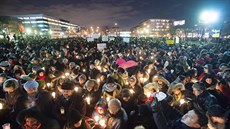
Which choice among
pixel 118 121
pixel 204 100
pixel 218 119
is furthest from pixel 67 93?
pixel 204 100

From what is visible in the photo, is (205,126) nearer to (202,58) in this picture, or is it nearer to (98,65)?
(98,65)

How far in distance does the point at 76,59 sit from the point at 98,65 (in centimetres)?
373

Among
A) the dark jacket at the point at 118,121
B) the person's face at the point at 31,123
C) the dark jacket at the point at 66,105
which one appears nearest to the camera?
the person's face at the point at 31,123

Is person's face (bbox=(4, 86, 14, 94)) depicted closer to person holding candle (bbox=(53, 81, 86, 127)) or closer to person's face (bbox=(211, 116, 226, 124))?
person holding candle (bbox=(53, 81, 86, 127))

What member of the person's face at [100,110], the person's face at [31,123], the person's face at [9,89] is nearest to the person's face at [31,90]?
the person's face at [9,89]

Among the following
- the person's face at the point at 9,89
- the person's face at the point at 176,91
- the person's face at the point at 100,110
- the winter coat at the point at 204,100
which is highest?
the person's face at the point at 9,89

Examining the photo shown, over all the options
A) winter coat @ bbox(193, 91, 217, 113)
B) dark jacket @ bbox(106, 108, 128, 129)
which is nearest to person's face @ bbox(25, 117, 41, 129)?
dark jacket @ bbox(106, 108, 128, 129)

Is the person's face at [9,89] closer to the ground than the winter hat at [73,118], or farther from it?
farther from it

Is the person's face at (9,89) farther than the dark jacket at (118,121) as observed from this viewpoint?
Yes

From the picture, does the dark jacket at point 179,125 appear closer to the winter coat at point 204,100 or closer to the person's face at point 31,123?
the winter coat at point 204,100

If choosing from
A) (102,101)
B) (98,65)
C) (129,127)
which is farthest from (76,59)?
(129,127)

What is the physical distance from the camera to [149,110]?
12.5 feet

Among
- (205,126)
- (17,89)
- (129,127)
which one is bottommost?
(129,127)

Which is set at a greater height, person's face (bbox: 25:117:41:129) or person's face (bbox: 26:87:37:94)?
person's face (bbox: 26:87:37:94)
